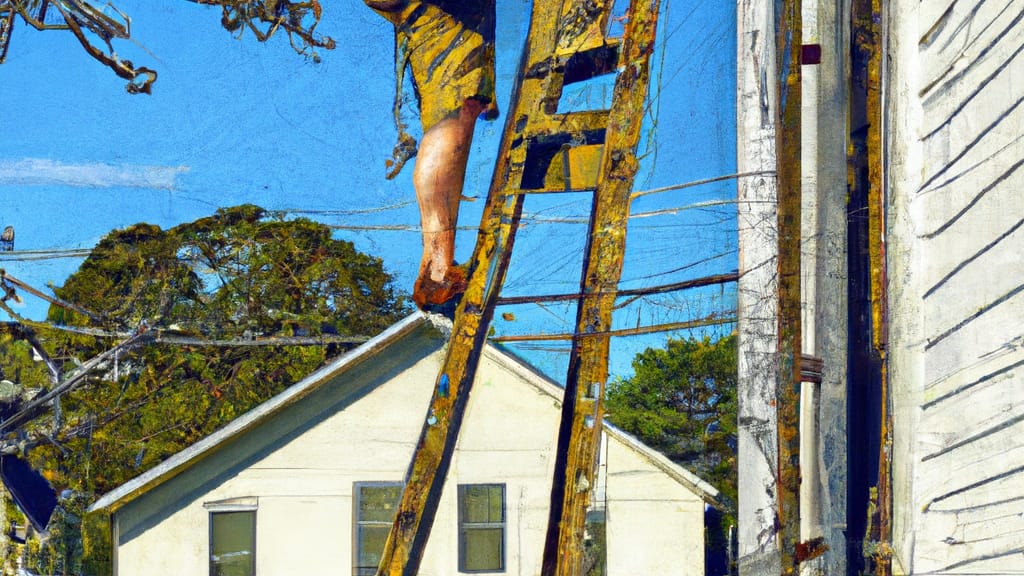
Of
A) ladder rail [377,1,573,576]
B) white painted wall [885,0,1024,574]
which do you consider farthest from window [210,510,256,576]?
white painted wall [885,0,1024,574]

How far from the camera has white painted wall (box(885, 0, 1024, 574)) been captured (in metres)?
3.77

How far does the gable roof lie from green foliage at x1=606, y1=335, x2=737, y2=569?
1.5 inches

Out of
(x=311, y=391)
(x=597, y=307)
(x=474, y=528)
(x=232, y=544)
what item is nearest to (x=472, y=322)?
(x=597, y=307)

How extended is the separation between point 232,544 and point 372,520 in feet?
1.64

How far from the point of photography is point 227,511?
367 centimetres

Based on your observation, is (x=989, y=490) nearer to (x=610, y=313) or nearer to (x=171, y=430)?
(x=610, y=313)

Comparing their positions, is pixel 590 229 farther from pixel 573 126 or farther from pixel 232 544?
pixel 232 544

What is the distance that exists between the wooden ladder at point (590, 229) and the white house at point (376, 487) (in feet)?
0.18

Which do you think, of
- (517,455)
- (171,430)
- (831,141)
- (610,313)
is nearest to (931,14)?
(831,141)

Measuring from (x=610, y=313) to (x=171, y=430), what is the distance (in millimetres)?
1640

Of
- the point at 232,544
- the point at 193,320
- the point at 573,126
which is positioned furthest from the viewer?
the point at 573,126

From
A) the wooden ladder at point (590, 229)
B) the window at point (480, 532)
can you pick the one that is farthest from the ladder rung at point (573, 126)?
the window at point (480, 532)

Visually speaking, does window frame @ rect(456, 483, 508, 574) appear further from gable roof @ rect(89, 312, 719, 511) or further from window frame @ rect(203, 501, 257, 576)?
window frame @ rect(203, 501, 257, 576)

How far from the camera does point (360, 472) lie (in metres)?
3.71
